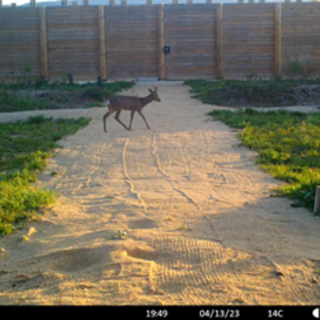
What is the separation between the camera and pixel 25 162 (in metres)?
7.59

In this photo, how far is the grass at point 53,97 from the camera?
43.9 feet

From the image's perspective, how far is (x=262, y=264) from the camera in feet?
12.0

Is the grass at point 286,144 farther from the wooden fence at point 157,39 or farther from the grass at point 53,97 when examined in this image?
the wooden fence at point 157,39

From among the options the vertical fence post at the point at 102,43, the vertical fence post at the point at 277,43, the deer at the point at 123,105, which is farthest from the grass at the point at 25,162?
the vertical fence post at the point at 277,43

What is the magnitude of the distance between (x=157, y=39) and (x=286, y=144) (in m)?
10.6

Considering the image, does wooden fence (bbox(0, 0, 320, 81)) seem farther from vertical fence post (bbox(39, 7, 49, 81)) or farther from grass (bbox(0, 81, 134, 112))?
grass (bbox(0, 81, 134, 112))

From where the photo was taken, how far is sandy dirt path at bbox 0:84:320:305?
327 cm

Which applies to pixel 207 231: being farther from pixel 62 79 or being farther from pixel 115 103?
pixel 62 79

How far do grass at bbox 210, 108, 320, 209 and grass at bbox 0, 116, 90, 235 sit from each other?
9.70ft
